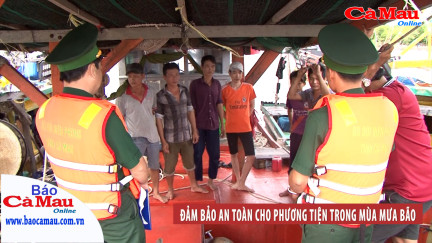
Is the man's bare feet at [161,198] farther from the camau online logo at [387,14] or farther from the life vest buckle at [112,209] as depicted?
the camau online logo at [387,14]

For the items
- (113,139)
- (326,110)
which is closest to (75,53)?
(113,139)

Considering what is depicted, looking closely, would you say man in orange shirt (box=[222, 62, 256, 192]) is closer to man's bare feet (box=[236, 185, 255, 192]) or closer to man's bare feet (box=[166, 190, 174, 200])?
man's bare feet (box=[236, 185, 255, 192])

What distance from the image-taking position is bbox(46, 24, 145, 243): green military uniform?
1.58m

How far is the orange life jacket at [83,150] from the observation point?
5.04 ft

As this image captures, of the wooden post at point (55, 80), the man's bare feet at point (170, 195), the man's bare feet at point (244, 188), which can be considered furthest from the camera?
the man's bare feet at point (244, 188)

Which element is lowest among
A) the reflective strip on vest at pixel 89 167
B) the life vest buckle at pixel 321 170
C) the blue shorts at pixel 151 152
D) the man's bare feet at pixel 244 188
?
the man's bare feet at pixel 244 188

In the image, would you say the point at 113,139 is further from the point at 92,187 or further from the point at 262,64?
the point at 262,64

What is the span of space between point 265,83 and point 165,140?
1762 centimetres

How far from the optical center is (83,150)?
155 cm

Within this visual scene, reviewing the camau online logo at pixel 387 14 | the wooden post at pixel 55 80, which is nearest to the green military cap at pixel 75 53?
the wooden post at pixel 55 80

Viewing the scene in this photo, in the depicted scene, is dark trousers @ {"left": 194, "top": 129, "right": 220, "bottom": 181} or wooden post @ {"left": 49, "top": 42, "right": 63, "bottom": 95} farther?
dark trousers @ {"left": 194, "top": 129, "right": 220, "bottom": 181}

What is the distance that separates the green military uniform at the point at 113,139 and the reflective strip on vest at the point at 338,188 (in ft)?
3.22

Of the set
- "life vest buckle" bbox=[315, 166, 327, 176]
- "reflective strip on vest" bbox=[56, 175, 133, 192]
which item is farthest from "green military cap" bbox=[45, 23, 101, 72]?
"life vest buckle" bbox=[315, 166, 327, 176]

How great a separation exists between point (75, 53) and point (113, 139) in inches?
19.5
